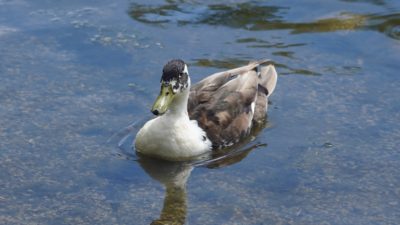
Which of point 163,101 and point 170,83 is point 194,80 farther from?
point 163,101

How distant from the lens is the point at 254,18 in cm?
1236

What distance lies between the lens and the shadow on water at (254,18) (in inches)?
476

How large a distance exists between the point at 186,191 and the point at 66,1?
485cm

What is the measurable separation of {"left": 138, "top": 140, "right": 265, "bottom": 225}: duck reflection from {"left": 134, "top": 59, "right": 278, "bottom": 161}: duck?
0.32ft

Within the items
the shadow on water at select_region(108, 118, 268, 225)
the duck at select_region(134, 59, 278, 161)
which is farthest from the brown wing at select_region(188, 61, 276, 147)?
the shadow on water at select_region(108, 118, 268, 225)

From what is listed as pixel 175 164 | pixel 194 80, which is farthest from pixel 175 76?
pixel 194 80

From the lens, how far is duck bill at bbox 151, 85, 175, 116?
28.7 feet

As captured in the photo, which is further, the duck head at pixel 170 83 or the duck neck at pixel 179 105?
the duck neck at pixel 179 105

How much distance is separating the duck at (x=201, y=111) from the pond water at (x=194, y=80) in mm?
168

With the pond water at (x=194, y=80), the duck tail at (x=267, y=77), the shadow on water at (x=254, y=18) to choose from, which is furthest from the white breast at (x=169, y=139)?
the shadow on water at (x=254, y=18)

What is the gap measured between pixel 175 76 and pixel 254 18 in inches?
142

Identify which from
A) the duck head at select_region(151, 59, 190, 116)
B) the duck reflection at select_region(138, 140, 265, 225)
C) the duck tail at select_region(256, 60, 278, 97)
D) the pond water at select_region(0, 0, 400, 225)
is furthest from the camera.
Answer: the duck tail at select_region(256, 60, 278, 97)

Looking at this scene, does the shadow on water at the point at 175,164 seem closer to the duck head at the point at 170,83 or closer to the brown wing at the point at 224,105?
the brown wing at the point at 224,105

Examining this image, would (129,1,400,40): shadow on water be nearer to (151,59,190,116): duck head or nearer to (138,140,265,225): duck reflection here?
(138,140,265,225): duck reflection
